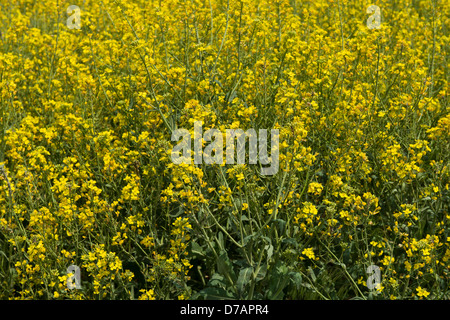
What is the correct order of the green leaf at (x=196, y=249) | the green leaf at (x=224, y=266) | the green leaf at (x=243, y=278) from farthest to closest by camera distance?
the green leaf at (x=196, y=249)
the green leaf at (x=224, y=266)
the green leaf at (x=243, y=278)

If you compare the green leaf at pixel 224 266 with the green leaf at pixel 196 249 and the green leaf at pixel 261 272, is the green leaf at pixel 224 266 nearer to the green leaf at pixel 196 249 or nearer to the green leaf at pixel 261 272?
the green leaf at pixel 261 272

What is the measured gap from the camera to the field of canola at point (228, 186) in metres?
3.31

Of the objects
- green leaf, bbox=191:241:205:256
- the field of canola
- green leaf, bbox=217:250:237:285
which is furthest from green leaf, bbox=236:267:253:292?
green leaf, bbox=191:241:205:256

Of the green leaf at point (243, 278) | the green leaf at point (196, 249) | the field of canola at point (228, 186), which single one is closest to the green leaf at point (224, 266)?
the field of canola at point (228, 186)

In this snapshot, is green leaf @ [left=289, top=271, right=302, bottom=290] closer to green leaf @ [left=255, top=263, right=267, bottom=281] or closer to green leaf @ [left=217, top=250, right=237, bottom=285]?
green leaf @ [left=255, top=263, right=267, bottom=281]

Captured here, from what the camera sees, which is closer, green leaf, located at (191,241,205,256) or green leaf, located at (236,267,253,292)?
green leaf, located at (236,267,253,292)

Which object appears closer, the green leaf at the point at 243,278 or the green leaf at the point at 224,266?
the green leaf at the point at 243,278

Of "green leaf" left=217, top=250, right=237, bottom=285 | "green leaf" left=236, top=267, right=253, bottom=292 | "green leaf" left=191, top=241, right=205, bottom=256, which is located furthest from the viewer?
"green leaf" left=191, top=241, right=205, bottom=256

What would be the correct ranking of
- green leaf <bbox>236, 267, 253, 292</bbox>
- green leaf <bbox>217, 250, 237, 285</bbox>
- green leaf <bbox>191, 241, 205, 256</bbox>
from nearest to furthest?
1. green leaf <bbox>236, 267, 253, 292</bbox>
2. green leaf <bbox>217, 250, 237, 285</bbox>
3. green leaf <bbox>191, 241, 205, 256</bbox>

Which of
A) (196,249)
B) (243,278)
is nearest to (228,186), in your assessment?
(196,249)

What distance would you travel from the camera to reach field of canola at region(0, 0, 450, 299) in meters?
3.31

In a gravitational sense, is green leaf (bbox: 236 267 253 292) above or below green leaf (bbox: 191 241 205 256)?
below

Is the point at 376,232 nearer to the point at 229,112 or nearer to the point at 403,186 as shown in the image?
the point at 403,186

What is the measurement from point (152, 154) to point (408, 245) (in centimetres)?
179
